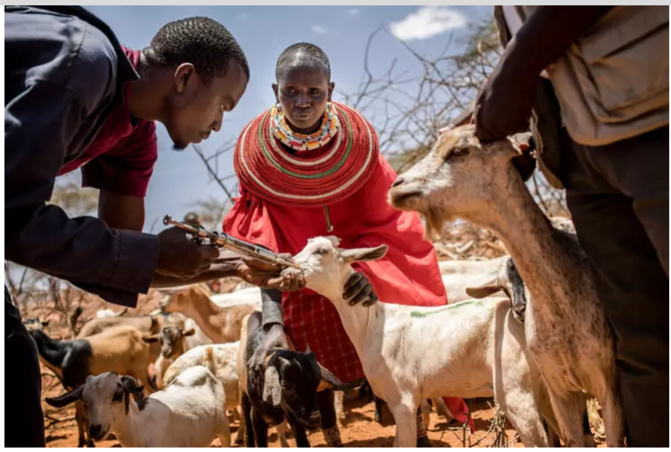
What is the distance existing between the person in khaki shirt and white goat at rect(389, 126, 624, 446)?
95 millimetres

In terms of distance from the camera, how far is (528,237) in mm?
2404

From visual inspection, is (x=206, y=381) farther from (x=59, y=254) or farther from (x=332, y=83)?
(x=59, y=254)

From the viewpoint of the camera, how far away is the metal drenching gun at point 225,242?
2360mm

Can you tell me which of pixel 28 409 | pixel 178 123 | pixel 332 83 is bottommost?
pixel 28 409

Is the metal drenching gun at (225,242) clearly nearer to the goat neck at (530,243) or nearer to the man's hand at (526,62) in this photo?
the goat neck at (530,243)

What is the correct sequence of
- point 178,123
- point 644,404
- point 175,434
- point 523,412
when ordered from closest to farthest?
1. point 644,404
2. point 178,123
3. point 523,412
4. point 175,434

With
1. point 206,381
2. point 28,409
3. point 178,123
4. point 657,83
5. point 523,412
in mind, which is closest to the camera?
point 657,83

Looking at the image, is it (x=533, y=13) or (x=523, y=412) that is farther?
(x=523, y=412)

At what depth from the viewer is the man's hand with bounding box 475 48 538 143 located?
2.01 metres

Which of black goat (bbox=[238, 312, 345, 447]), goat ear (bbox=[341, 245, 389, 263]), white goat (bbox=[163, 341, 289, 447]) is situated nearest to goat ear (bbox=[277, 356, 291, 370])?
black goat (bbox=[238, 312, 345, 447])

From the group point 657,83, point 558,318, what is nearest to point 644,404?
point 558,318

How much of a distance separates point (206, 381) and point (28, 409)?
3316 mm

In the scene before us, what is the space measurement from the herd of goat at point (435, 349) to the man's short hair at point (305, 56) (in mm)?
1125

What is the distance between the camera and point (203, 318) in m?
8.40
